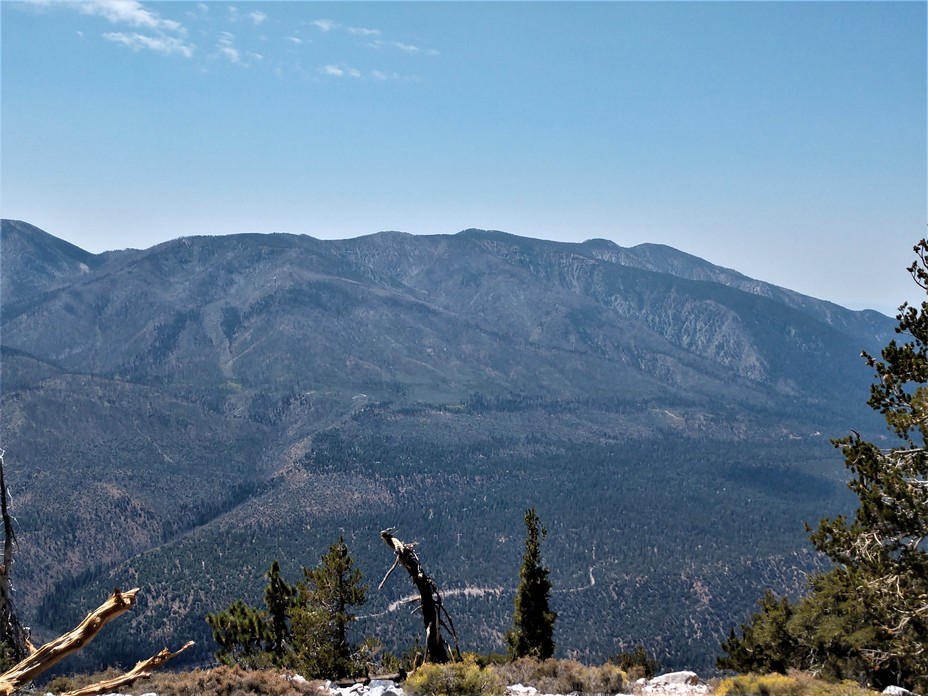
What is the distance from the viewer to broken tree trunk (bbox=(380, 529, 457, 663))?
1571cm

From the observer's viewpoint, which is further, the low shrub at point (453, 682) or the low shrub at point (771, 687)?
the low shrub at point (771, 687)

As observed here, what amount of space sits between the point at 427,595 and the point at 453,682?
74.1 inches

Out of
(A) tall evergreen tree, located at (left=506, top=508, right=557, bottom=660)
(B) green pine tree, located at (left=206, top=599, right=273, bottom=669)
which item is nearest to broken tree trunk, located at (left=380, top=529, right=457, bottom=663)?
(B) green pine tree, located at (left=206, top=599, right=273, bottom=669)

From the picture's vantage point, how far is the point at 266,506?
188m

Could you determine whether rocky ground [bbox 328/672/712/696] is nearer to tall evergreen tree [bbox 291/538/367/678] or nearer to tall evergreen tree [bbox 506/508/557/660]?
tall evergreen tree [bbox 291/538/367/678]

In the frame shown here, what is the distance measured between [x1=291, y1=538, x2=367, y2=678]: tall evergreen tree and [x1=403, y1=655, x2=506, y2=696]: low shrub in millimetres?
8506

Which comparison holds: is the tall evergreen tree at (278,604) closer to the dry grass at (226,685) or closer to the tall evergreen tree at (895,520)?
the dry grass at (226,685)

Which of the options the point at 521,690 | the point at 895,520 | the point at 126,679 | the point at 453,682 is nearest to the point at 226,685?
the point at 453,682

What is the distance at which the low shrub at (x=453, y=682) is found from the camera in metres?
14.7

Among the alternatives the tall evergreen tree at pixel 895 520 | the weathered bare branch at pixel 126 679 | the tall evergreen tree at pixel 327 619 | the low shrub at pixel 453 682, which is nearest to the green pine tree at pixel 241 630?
the tall evergreen tree at pixel 327 619

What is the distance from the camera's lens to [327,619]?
2566 centimetres

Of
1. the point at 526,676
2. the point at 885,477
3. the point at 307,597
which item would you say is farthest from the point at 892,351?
the point at 307,597

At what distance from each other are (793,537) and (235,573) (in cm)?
13649

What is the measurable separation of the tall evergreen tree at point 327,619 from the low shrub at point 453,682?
851 cm
